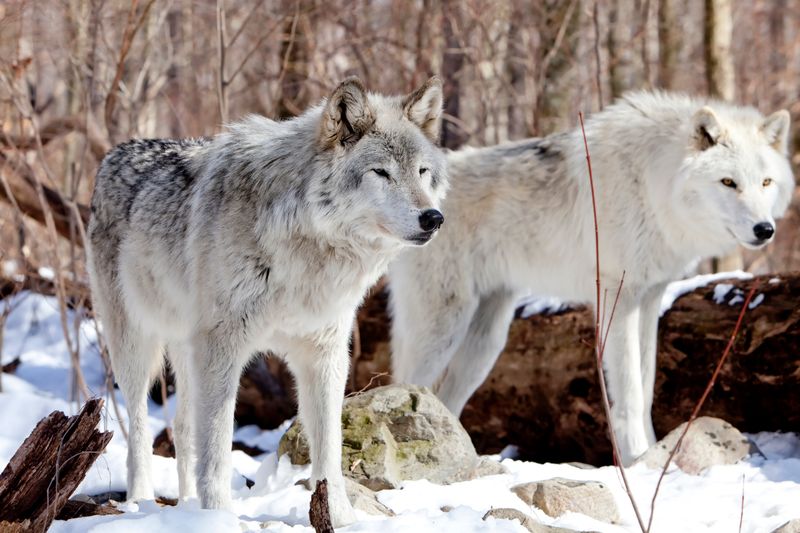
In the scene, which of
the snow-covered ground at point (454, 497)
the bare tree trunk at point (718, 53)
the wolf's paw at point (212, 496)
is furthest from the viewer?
the bare tree trunk at point (718, 53)

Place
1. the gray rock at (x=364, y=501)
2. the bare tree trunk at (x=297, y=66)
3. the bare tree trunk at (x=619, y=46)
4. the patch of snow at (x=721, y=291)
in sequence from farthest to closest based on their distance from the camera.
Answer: the bare tree trunk at (x=619, y=46), the bare tree trunk at (x=297, y=66), the patch of snow at (x=721, y=291), the gray rock at (x=364, y=501)

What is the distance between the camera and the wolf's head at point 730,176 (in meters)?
5.21

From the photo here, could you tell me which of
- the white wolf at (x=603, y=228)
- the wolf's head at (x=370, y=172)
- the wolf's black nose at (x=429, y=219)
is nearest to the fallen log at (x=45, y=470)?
the wolf's head at (x=370, y=172)

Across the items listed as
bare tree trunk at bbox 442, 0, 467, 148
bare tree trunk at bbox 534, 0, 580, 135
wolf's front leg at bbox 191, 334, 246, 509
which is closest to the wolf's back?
wolf's front leg at bbox 191, 334, 246, 509

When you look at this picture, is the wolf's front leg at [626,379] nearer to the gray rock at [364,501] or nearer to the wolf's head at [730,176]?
the wolf's head at [730,176]

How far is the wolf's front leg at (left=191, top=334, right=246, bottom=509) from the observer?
3.45 m

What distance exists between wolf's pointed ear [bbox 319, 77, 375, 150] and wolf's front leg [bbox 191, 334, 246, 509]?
92 cm

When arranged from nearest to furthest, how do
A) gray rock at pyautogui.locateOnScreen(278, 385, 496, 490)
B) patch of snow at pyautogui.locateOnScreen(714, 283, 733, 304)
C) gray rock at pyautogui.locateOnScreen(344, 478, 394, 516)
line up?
gray rock at pyautogui.locateOnScreen(344, 478, 394, 516) → gray rock at pyautogui.locateOnScreen(278, 385, 496, 490) → patch of snow at pyautogui.locateOnScreen(714, 283, 733, 304)

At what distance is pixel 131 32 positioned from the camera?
572cm

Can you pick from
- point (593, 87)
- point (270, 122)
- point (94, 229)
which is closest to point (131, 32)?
point (94, 229)

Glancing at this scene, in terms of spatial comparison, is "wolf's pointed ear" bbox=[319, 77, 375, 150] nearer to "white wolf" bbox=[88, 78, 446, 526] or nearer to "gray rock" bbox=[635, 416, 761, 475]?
"white wolf" bbox=[88, 78, 446, 526]

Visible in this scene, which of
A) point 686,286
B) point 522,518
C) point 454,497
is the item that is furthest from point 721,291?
point 522,518

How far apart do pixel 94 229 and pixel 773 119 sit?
168 inches

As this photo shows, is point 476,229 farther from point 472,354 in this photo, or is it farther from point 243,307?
point 243,307
